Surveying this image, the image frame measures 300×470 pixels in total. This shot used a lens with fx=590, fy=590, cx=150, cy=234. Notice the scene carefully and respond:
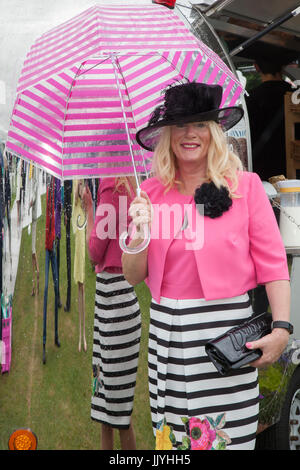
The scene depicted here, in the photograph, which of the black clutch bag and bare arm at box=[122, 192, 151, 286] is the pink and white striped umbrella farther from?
the black clutch bag

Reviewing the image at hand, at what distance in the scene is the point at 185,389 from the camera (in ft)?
7.36

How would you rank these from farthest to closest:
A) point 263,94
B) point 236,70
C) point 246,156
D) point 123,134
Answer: point 263,94 → point 236,70 → point 246,156 → point 123,134

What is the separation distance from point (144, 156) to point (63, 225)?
1.53ft

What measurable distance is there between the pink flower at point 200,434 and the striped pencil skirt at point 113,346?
1.32ft

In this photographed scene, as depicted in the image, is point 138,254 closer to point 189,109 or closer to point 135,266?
point 135,266

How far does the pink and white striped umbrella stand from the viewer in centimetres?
219

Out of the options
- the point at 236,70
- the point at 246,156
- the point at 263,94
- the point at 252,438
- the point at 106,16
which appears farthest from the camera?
the point at 263,94

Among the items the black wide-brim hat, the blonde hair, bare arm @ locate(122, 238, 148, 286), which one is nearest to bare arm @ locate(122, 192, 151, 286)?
bare arm @ locate(122, 238, 148, 286)

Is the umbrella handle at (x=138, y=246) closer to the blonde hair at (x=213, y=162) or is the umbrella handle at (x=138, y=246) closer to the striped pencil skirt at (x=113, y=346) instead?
the blonde hair at (x=213, y=162)

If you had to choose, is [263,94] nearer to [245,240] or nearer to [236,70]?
[236,70]

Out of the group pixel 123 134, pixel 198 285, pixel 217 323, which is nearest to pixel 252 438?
pixel 217 323

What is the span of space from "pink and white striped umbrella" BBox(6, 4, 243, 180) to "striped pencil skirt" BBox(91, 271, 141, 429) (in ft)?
1.65

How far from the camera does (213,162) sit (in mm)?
2230

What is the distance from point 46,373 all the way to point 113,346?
298mm
